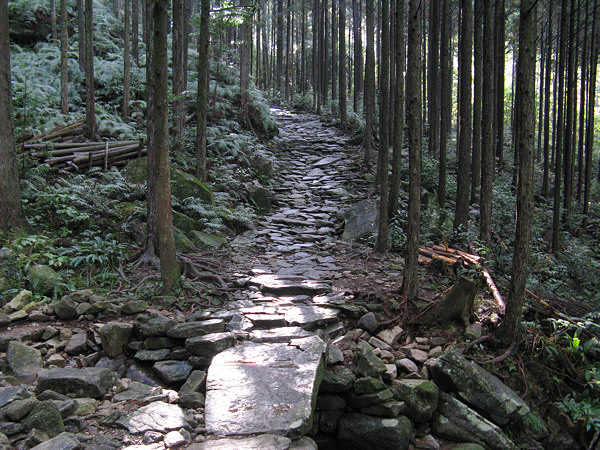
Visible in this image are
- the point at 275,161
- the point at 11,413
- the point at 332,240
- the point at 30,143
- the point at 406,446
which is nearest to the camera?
the point at 11,413

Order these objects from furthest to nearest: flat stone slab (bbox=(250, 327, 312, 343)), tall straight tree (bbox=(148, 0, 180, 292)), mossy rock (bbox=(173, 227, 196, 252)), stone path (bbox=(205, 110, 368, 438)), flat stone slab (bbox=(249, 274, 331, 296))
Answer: mossy rock (bbox=(173, 227, 196, 252)) → flat stone slab (bbox=(249, 274, 331, 296)) → tall straight tree (bbox=(148, 0, 180, 292)) → flat stone slab (bbox=(250, 327, 312, 343)) → stone path (bbox=(205, 110, 368, 438))

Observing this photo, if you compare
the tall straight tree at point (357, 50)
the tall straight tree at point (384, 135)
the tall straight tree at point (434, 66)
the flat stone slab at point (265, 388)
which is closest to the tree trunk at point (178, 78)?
the tall straight tree at point (384, 135)

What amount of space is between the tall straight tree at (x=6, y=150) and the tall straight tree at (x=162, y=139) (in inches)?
110

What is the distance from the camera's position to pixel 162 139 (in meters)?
5.94

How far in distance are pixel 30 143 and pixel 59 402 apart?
7945 mm

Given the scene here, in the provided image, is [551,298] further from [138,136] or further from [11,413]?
[138,136]

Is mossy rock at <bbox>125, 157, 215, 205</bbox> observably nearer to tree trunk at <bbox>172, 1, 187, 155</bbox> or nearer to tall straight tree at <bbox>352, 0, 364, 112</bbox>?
tree trunk at <bbox>172, 1, 187, 155</bbox>

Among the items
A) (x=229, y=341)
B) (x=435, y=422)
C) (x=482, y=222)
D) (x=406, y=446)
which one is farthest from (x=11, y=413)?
(x=482, y=222)

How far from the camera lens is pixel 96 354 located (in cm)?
494

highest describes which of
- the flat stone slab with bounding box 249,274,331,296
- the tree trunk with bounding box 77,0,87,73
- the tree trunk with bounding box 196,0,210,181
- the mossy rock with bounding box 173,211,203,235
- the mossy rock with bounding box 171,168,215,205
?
the tree trunk with bounding box 77,0,87,73

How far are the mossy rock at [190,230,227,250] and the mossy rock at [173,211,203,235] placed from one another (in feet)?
0.67

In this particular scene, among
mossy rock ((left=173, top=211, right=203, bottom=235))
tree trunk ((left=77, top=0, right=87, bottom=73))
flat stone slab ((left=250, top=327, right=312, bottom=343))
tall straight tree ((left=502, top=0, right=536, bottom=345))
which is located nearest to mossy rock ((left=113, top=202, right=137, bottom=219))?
mossy rock ((left=173, top=211, right=203, bottom=235))

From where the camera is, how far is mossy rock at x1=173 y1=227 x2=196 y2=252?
8195 mm

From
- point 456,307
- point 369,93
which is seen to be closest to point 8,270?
point 456,307
